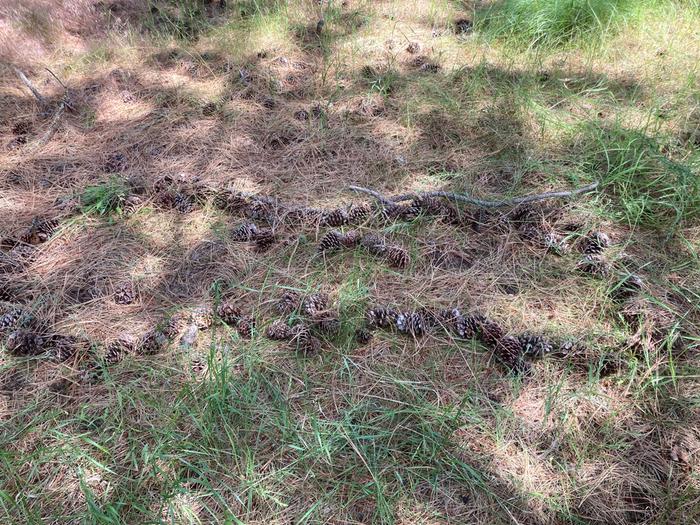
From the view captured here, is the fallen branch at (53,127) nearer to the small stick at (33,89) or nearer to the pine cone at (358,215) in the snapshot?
the small stick at (33,89)

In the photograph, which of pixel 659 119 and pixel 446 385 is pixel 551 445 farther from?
pixel 659 119

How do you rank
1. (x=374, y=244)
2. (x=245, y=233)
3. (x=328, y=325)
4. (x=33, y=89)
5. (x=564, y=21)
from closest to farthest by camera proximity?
(x=328, y=325) → (x=374, y=244) → (x=245, y=233) → (x=33, y=89) → (x=564, y=21)

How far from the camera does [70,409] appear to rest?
1.61 metres

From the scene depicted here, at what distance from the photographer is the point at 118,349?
5.74ft

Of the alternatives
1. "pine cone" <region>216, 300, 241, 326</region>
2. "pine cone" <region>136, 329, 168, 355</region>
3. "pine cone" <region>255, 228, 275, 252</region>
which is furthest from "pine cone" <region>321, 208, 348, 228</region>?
"pine cone" <region>136, 329, 168, 355</region>

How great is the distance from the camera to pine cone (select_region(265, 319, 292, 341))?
5.82 ft

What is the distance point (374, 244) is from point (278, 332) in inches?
23.7

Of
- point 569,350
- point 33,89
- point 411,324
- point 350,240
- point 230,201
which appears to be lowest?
point 569,350

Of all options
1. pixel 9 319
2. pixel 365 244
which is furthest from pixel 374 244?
pixel 9 319

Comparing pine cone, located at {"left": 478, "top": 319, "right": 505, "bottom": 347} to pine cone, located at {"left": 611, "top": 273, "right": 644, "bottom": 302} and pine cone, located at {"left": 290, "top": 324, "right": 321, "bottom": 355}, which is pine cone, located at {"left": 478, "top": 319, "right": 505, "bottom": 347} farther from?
pine cone, located at {"left": 290, "top": 324, "right": 321, "bottom": 355}

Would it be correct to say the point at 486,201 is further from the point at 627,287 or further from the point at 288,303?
the point at 288,303

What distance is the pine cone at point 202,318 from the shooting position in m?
1.84

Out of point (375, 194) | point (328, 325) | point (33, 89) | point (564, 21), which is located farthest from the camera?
point (564, 21)

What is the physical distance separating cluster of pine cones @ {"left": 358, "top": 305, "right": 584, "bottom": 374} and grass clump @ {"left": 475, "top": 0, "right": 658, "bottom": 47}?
2322mm
